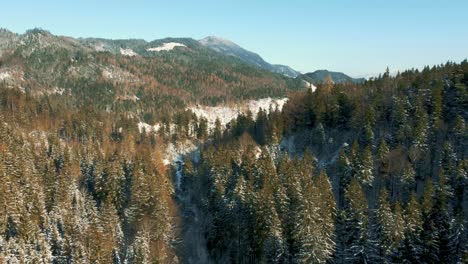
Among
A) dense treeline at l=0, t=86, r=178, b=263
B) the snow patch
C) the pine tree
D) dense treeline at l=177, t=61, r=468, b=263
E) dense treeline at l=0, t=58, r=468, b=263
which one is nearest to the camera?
the pine tree

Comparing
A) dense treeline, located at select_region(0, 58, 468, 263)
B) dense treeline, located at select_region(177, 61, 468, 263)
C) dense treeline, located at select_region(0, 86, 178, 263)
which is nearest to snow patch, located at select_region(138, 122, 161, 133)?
dense treeline, located at select_region(0, 58, 468, 263)

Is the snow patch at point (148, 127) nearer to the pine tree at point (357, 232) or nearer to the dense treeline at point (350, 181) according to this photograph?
the dense treeline at point (350, 181)

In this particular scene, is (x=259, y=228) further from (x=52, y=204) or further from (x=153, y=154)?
(x=153, y=154)

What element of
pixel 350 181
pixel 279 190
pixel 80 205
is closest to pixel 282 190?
pixel 279 190

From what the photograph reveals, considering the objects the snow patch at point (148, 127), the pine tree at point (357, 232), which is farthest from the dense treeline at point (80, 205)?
the snow patch at point (148, 127)

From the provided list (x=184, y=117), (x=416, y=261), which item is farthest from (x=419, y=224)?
Result: (x=184, y=117)

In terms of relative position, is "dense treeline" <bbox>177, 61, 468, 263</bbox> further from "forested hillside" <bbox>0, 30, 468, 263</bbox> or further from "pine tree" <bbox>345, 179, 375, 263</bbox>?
"forested hillside" <bbox>0, 30, 468, 263</bbox>
